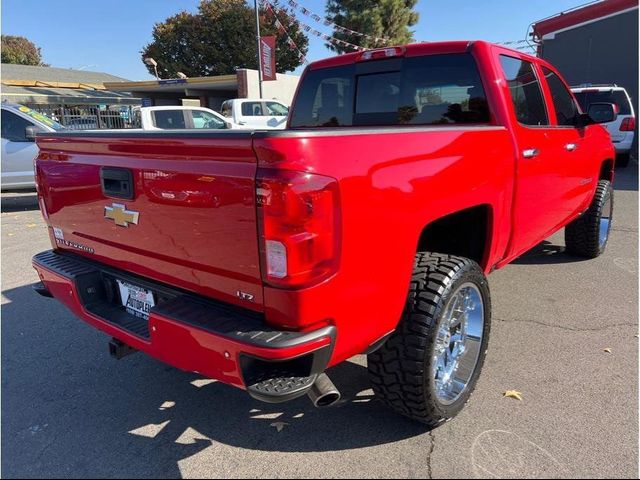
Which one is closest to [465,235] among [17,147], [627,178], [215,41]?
[17,147]

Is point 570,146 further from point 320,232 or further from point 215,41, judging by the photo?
point 215,41

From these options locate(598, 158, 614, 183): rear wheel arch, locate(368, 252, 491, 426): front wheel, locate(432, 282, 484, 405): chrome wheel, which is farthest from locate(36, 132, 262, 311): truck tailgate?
locate(598, 158, 614, 183): rear wheel arch

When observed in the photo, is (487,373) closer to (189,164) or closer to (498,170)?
(498,170)

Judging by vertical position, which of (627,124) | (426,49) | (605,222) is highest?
(426,49)

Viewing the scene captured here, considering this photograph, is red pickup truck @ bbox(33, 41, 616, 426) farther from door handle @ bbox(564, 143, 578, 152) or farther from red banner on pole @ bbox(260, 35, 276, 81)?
red banner on pole @ bbox(260, 35, 276, 81)

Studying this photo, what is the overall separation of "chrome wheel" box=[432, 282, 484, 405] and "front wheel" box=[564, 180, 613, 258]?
3.05 m

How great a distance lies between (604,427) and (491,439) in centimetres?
65

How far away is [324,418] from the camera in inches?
106

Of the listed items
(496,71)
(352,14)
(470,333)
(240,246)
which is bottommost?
(470,333)

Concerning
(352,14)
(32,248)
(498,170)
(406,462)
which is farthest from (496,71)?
(352,14)

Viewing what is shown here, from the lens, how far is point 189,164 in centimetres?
203

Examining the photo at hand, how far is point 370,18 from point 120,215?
31794 mm

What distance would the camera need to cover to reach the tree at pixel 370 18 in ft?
99.8

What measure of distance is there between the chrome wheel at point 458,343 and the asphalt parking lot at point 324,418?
0.18 meters
